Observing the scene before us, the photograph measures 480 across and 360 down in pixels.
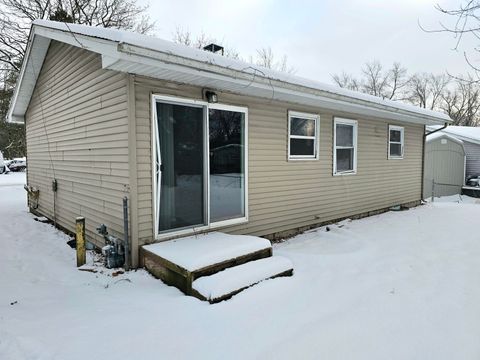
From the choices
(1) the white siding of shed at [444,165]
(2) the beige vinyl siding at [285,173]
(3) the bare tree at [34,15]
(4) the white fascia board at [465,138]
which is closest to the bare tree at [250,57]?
(3) the bare tree at [34,15]

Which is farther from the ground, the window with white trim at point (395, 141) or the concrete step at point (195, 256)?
the window with white trim at point (395, 141)

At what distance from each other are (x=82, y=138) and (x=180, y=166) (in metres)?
1.98

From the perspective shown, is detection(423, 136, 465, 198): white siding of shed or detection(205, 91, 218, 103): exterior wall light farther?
detection(423, 136, 465, 198): white siding of shed

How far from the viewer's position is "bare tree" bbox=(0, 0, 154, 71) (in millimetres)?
15789

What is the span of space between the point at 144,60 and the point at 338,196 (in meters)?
5.15

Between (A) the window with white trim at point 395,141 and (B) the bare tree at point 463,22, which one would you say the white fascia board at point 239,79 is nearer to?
(A) the window with white trim at point 395,141

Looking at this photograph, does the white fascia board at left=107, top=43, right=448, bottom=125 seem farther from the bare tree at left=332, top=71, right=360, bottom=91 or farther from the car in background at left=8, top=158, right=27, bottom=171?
the bare tree at left=332, top=71, right=360, bottom=91

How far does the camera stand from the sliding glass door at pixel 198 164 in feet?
14.3

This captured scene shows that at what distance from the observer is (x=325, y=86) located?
5.66 meters

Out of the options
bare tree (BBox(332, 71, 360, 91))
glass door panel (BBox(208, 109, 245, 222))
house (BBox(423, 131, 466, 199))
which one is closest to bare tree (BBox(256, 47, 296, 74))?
house (BBox(423, 131, 466, 199))

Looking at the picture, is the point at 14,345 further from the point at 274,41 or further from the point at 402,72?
the point at 402,72

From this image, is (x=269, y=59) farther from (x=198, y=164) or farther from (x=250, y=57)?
(x=198, y=164)

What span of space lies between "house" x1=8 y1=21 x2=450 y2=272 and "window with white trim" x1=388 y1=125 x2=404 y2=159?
690 millimetres

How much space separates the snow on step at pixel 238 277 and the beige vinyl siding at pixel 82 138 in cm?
164
